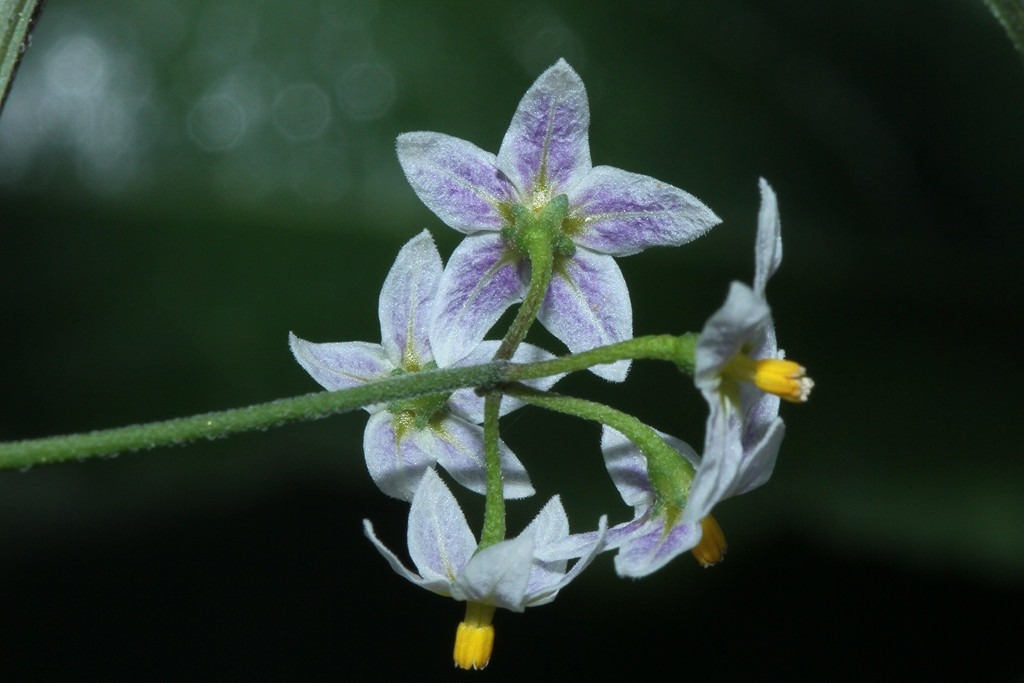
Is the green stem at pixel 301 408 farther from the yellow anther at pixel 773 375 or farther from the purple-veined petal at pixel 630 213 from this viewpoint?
the purple-veined petal at pixel 630 213

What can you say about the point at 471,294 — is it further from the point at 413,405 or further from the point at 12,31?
the point at 12,31

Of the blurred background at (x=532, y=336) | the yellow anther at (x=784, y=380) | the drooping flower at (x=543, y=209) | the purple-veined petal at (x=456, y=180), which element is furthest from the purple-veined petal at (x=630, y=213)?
the blurred background at (x=532, y=336)

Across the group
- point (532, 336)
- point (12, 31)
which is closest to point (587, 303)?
point (12, 31)

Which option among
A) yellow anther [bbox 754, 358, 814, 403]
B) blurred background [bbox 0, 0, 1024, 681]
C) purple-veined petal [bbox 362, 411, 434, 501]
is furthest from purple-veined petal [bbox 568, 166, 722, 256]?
blurred background [bbox 0, 0, 1024, 681]

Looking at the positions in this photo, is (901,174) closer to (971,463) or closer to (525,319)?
(971,463)

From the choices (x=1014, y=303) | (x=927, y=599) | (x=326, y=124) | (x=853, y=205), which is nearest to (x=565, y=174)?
(x=326, y=124)

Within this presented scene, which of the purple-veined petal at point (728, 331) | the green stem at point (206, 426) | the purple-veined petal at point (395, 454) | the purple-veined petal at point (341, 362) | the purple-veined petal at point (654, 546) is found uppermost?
the purple-veined petal at point (728, 331)

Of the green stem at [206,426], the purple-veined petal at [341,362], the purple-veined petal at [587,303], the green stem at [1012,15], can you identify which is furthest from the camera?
the purple-veined petal at [587,303]

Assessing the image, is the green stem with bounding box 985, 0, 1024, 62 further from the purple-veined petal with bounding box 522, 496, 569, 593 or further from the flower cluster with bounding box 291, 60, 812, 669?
the purple-veined petal with bounding box 522, 496, 569, 593
